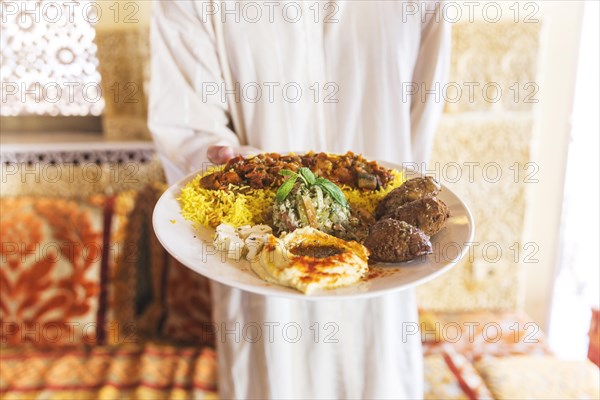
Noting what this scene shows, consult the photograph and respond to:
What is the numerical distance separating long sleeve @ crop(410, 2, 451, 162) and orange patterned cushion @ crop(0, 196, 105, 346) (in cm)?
108

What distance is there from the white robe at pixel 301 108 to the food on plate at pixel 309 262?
0.48 m

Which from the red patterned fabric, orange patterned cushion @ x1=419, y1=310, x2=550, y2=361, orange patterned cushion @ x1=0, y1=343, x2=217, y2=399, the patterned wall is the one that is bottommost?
orange patterned cushion @ x1=419, y1=310, x2=550, y2=361

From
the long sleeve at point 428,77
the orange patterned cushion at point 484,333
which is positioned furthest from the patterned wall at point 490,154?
the long sleeve at point 428,77

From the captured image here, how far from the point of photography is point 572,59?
6.54 feet

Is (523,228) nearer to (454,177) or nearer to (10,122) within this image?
(454,177)

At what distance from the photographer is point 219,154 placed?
1.10 metres

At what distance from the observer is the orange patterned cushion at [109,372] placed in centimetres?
162

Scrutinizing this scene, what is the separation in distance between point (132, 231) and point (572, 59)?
1702mm

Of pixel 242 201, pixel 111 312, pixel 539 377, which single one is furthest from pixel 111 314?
pixel 539 377

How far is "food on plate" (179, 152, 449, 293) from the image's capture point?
77cm

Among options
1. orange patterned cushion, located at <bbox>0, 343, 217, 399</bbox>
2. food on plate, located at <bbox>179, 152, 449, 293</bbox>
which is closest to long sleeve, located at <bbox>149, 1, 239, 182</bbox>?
food on plate, located at <bbox>179, 152, 449, 293</bbox>

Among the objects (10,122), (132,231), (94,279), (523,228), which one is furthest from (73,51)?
(523,228)

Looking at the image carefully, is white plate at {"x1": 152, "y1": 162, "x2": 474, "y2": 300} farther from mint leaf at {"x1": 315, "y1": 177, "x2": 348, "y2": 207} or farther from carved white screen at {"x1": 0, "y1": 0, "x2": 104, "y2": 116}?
carved white screen at {"x1": 0, "y1": 0, "x2": 104, "y2": 116}

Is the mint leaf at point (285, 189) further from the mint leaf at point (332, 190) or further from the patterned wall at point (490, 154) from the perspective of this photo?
the patterned wall at point (490, 154)
